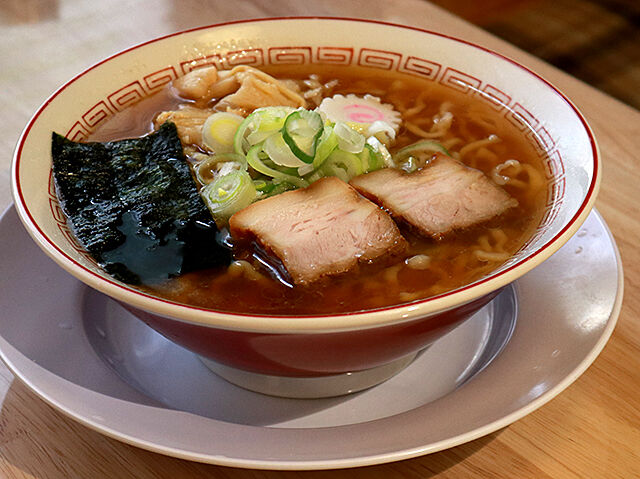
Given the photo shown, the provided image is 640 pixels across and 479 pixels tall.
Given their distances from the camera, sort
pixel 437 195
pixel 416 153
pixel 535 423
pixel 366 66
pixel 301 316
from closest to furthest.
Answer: pixel 301 316 < pixel 535 423 < pixel 437 195 < pixel 416 153 < pixel 366 66

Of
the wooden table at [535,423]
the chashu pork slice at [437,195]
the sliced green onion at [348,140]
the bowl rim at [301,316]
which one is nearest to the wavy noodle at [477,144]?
the chashu pork slice at [437,195]

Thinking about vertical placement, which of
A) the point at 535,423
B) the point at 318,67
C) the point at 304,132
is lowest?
the point at 535,423

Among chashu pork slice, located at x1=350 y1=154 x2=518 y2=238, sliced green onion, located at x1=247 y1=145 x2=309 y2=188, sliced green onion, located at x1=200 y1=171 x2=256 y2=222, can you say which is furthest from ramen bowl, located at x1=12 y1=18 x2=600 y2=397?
sliced green onion, located at x1=247 y1=145 x2=309 y2=188

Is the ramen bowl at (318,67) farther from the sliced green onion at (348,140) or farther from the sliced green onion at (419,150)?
the sliced green onion at (348,140)

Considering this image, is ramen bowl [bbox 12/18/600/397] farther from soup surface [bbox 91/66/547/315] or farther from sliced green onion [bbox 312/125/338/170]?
sliced green onion [bbox 312/125/338/170]

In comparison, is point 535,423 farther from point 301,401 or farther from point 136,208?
point 136,208

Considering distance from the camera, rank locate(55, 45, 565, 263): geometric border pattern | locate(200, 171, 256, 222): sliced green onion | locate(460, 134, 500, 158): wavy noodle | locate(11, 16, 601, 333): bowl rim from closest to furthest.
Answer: locate(11, 16, 601, 333): bowl rim < locate(200, 171, 256, 222): sliced green onion < locate(55, 45, 565, 263): geometric border pattern < locate(460, 134, 500, 158): wavy noodle

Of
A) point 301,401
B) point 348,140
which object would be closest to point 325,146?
point 348,140
